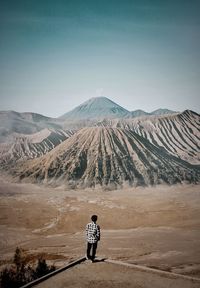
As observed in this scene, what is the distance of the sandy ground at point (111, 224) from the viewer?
15.1m

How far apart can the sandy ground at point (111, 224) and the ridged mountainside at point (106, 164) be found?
4387mm

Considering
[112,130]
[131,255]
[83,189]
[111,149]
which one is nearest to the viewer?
[131,255]

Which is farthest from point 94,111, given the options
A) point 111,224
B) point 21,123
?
point 111,224

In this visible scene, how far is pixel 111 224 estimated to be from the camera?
23844 mm

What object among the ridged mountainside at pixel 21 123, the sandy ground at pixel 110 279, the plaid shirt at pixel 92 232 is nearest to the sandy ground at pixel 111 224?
the sandy ground at pixel 110 279

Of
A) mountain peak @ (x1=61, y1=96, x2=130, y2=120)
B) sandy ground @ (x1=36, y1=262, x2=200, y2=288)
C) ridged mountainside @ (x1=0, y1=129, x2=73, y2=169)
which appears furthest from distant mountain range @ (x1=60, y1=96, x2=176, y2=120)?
sandy ground @ (x1=36, y1=262, x2=200, y2=288)

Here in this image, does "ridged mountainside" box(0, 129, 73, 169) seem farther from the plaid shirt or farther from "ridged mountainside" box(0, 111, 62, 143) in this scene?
the plaid shirt

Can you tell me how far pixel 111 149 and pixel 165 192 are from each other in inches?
586

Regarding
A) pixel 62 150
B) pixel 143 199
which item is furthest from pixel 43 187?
pixel 143 199

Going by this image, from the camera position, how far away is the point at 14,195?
36.6m

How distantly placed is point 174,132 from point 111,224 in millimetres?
55417

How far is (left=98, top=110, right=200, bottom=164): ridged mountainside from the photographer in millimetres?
68500

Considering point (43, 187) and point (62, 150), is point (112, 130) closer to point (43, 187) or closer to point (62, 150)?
point (62, 150)

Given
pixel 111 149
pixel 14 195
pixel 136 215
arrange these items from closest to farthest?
pixel 136 215, pixel 14 195, pixel 111 149
